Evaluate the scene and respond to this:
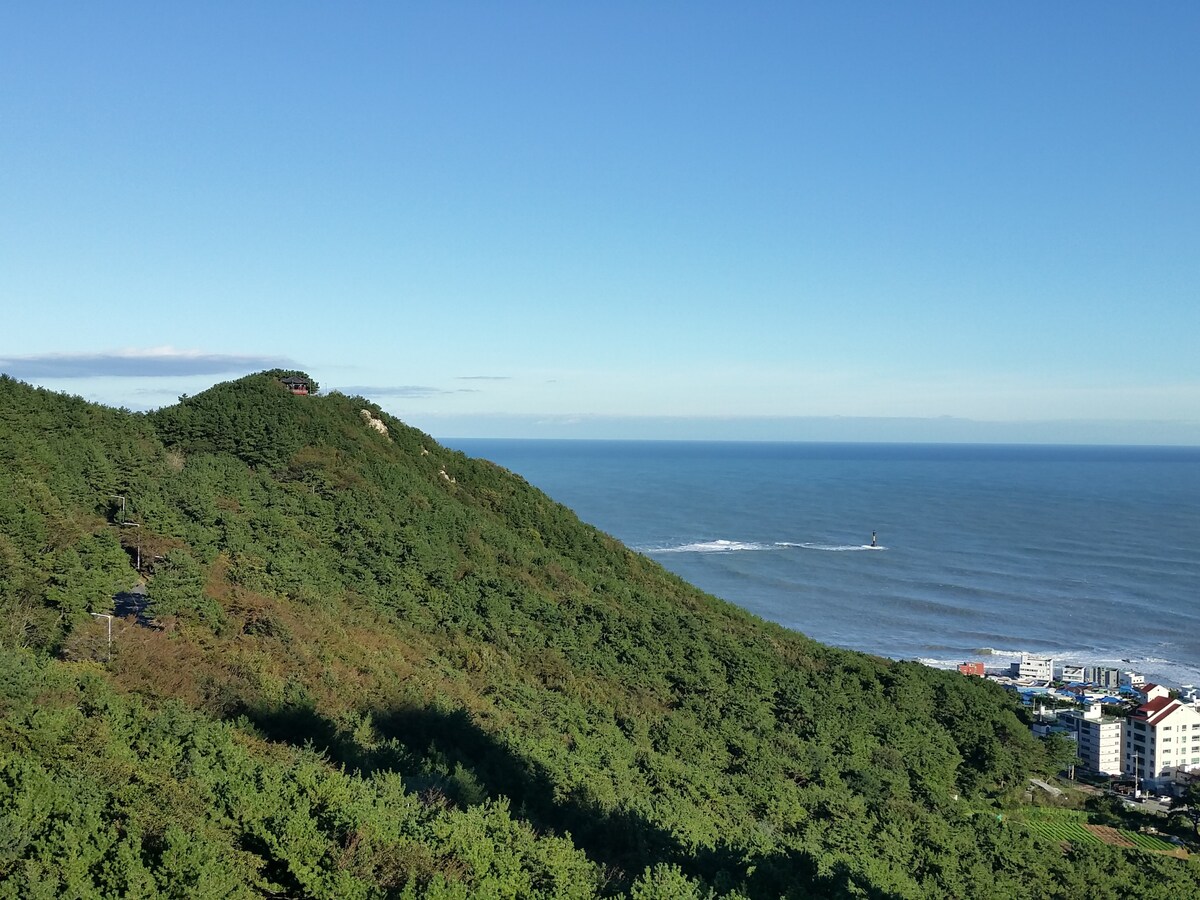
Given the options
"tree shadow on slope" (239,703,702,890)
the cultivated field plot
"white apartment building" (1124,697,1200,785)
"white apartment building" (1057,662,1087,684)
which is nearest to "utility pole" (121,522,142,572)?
"tree shadow on slope" (239,703,702,890)

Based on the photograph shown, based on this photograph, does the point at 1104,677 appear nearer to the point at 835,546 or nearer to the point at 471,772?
the point at 835,546

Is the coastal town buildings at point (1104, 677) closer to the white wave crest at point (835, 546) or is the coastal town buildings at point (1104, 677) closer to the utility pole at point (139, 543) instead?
the white wave crest at point (835, 546)

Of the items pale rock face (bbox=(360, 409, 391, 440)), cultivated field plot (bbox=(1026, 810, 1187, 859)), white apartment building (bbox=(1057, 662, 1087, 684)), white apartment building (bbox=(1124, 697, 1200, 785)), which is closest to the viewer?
cultivated field plot (bbox=(1026, 810, 1187, 859))

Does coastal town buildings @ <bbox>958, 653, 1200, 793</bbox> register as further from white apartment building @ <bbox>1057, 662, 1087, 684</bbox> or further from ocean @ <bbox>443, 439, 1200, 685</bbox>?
ocean @ <bbox>443, 439, 1200, 685</bbox>

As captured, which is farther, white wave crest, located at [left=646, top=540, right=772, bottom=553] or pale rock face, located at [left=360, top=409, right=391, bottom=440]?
white wave crest, located at [left=646, top=540, right=772, bottom=553]

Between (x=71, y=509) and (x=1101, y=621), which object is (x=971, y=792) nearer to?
(x=71, y=509)

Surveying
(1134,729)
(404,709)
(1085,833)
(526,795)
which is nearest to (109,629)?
(404,709)
